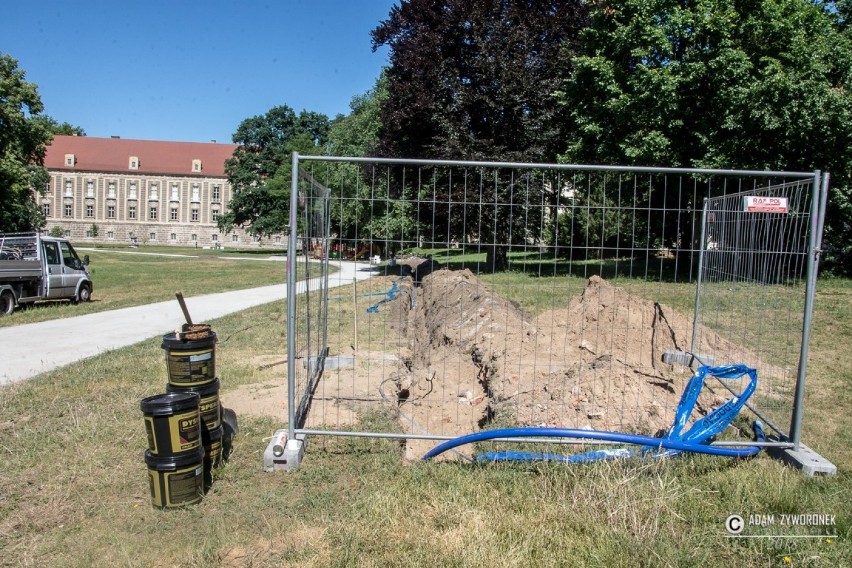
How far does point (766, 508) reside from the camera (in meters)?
Answer: 3.99

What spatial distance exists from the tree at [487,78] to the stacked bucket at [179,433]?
1786cm

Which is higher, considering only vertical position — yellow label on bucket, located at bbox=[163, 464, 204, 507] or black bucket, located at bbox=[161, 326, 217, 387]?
black bucket, located at bbox=[161, 326, 217, 387]

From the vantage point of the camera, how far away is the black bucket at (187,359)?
467 cm

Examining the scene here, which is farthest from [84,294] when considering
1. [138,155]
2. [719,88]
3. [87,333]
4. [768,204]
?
[138,155]

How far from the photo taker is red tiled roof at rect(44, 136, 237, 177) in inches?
3226

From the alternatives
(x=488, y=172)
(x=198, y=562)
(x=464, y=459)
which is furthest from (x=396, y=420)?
(x=488, y=172)

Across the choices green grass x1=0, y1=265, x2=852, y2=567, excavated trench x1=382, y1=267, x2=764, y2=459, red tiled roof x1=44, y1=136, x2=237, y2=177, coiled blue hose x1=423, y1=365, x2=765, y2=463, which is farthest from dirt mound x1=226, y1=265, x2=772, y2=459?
red tiled roof x1=44, y1=136, x2=237, y2=177

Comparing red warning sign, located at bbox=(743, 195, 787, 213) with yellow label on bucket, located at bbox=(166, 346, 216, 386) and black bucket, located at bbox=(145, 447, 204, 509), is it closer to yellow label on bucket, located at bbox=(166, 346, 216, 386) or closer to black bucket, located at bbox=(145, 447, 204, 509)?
yellow label on bucket, located at bbox=(166, 346, 216, 386)

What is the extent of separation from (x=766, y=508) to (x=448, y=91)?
22.0 metres

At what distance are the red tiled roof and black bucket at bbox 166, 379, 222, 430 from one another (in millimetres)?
86314

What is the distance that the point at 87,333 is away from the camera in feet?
37.9

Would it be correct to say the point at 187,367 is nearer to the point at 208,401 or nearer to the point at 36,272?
the point at 208,401

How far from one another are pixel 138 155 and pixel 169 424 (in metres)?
91.5

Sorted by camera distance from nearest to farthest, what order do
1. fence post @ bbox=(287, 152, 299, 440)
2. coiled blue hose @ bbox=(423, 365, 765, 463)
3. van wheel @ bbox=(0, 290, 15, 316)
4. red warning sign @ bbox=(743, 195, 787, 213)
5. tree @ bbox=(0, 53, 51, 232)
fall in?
1. coiled blue hose @ bbox=(423, 365, 765, 463)
2. fence post @ bbox=(287, 152, 299, 440)
3. red warning sign @ bbox=(743, 195, 787, 213)
4. van wheel @ bbox=(0, 290, 15, 316)
5. tree @ bbox=(0, 53, 51, 232)
